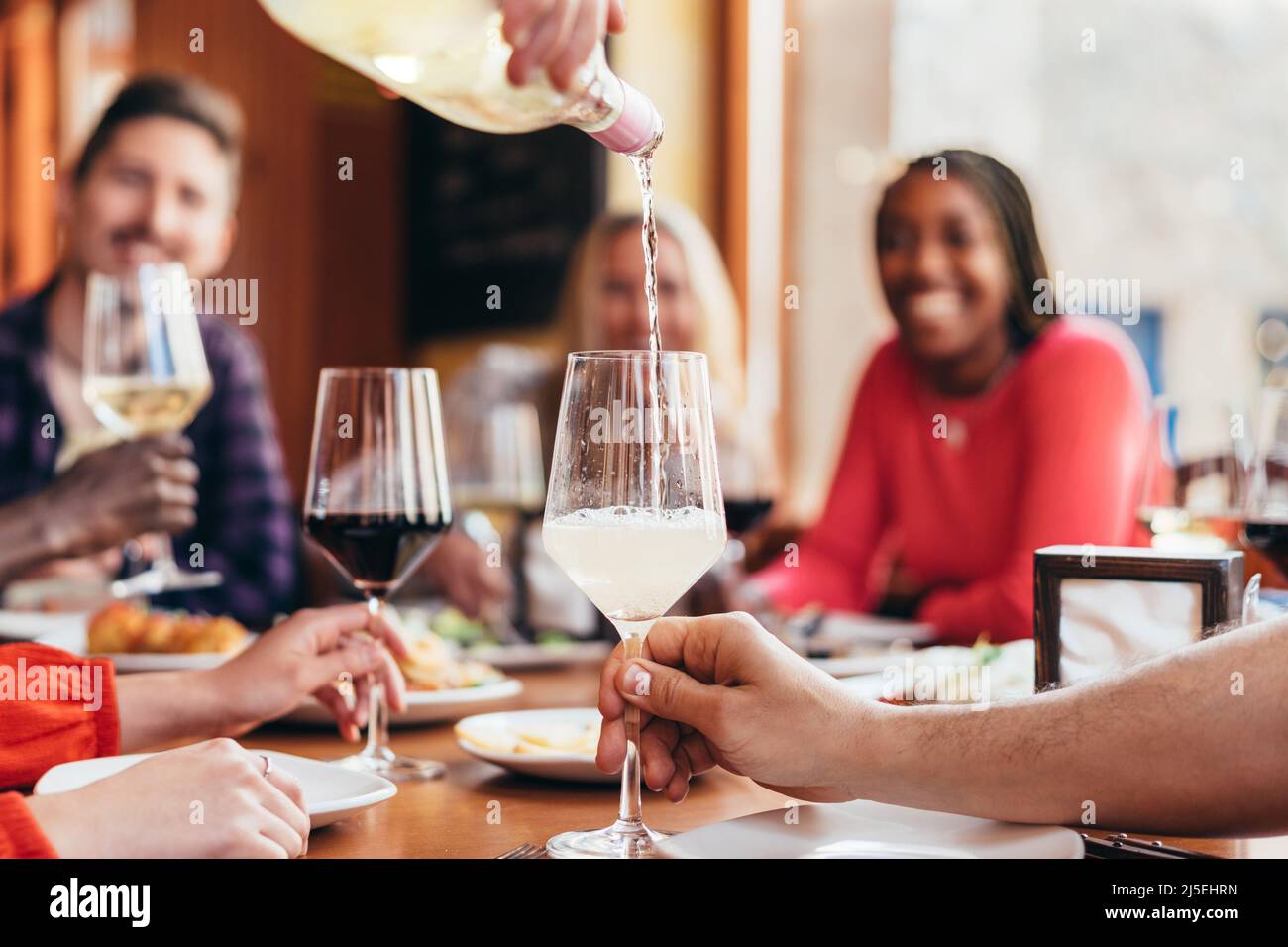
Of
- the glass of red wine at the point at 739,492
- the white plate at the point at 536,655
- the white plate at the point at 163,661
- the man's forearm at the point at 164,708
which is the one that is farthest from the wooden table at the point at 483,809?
the glass of red wine at the point at 739,492

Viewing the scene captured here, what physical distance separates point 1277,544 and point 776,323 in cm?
291

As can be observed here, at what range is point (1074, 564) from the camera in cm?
107

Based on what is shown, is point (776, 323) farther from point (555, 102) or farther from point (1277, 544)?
point (555, 102)

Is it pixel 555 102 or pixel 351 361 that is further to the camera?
pixel 351 361

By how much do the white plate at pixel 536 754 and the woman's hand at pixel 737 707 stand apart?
0.12 meters

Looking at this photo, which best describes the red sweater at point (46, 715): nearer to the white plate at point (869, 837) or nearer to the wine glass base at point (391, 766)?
the wine glass base at point (391, 766)

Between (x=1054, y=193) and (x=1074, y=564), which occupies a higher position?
(x=1054, y=193)

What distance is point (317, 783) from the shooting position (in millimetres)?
994

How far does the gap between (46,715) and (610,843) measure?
505mm

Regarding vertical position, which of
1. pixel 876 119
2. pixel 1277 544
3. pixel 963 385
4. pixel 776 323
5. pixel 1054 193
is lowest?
pixel 1277 544

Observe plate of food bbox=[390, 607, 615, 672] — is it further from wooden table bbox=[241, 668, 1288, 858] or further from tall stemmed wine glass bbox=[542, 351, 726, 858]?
tall stemmed wine glass bbox=[542, 351, 726, 858]

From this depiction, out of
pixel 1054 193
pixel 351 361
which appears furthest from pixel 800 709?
pixel 351 361

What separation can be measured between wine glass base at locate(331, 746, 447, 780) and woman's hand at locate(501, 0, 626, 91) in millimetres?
582

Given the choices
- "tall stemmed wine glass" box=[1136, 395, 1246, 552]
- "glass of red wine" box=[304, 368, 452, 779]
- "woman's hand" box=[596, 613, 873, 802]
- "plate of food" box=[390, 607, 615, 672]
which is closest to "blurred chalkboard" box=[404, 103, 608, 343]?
"plate of food" box=[390, 607, 615, 672]
